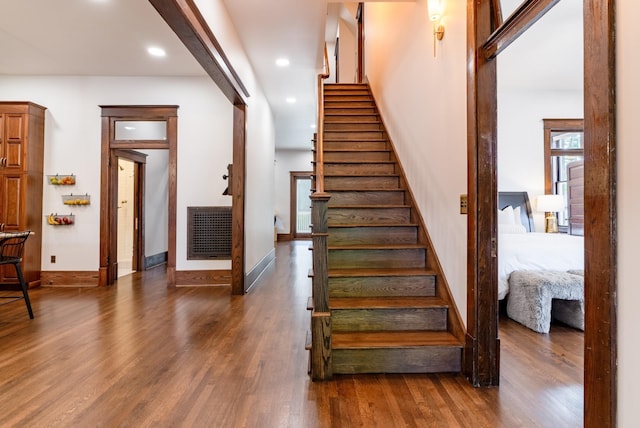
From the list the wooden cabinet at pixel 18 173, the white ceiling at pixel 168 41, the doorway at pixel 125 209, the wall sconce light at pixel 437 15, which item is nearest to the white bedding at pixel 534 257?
the wall sconce light at pixel 437 15

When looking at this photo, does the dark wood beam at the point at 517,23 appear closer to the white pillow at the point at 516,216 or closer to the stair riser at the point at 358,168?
the stair riser at the point at 358,168

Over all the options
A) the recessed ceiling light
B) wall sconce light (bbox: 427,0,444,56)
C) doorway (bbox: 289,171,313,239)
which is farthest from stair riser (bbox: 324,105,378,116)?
doorway (bbox: 289,171,313,239)

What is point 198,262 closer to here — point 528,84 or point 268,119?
Answer: point 268,119

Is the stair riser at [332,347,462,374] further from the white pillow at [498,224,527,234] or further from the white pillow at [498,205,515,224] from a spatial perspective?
the white pillow at [498,205,515,224]

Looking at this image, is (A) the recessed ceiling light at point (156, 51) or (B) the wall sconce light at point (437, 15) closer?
(B) the wall sconce light at point (437, 15)

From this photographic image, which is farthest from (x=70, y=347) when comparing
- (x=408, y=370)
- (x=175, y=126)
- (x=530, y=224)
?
(x=530, y=224)

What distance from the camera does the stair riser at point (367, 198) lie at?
147 inches

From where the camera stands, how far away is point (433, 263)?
2.83m

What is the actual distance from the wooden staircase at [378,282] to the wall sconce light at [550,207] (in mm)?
2842

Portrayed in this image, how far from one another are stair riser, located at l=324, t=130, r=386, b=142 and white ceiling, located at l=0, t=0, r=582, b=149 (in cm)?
110

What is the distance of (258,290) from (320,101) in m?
2.60

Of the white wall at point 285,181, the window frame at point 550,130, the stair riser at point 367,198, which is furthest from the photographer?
the white wall at point 285,181

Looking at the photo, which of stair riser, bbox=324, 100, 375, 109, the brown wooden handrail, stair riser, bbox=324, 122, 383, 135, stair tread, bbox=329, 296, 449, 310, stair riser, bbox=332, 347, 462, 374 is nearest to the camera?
stair riser, bbox=332, 347, 462, 374

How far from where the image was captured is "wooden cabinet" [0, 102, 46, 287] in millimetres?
4598
